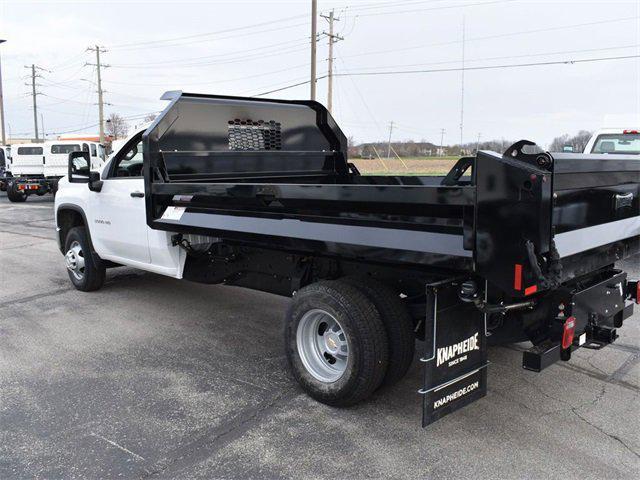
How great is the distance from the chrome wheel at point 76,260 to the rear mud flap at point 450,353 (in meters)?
5.12

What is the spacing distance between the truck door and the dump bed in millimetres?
527

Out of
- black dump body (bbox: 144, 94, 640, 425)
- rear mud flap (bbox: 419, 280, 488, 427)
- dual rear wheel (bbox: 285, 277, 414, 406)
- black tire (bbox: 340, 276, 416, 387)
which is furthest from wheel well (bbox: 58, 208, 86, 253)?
rear mud flap (bbox: 419, 280, 488, 427)

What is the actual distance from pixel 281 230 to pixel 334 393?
1142 mm

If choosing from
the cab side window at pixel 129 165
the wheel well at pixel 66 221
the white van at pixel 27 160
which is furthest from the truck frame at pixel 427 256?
the white van at pixel 27 160

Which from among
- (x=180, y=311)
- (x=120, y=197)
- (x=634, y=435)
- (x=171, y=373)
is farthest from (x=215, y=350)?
(x=634, y=435)

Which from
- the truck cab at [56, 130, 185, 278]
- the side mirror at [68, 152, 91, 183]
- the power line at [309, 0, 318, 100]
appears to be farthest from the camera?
the power line at [309, 0, 318, 100]

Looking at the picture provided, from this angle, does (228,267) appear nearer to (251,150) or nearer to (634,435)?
(251,150)

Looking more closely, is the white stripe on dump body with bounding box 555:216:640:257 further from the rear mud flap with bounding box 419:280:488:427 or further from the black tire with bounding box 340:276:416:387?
the black tire with bounding box 340:276:416:387

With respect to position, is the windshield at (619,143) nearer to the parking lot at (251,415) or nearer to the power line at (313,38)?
the parking lot at (251,415)

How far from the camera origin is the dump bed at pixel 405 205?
2762 mm

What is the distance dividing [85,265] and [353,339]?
454 cm

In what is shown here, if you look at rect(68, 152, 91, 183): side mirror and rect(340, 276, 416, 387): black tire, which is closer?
rect(340, 276, 416, 387): black tire

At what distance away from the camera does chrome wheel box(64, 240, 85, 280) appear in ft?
22.5

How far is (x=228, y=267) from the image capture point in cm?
496
